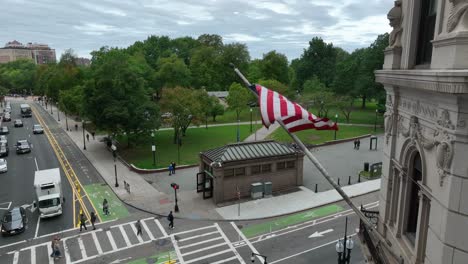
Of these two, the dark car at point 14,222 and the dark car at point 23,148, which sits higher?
the dark car at point 23,148

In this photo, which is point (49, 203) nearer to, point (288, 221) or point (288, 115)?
point (288, 221)

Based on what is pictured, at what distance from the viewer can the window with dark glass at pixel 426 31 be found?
7418 mm

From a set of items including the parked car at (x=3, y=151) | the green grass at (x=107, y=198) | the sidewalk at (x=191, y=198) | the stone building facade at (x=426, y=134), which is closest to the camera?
the stone building facade at (x=426, y=134)

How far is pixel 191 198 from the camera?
29484 mm

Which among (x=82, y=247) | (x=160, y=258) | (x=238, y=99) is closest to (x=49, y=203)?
(x=82, y=247)

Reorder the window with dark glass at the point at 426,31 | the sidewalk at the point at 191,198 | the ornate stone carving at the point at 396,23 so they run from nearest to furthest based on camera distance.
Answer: the window with dark glass at the point at 426,31, the ornate stone carving at the point at 396,23, the sidewalk at the point at 191,198

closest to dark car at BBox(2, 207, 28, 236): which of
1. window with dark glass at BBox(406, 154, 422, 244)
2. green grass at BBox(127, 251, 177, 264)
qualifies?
green grass at BBox(127, 251, 177, 264)

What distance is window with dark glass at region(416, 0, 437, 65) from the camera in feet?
24.3

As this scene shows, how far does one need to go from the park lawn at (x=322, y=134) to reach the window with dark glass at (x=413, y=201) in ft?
130

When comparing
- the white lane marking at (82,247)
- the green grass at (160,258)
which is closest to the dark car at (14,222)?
the white lane marking at (82,247)

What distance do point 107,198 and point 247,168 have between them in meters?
12.8

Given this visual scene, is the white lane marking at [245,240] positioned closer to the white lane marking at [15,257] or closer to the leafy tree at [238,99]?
the white lane marking at [15,257]

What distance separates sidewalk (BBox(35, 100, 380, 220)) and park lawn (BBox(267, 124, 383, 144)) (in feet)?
57.3

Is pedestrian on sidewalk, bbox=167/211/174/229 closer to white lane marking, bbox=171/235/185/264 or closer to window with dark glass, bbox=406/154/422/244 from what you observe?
white lane marking, bbox=171/235/185/264
